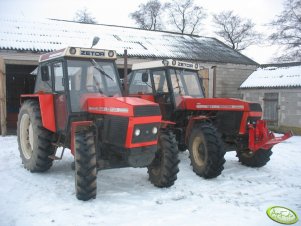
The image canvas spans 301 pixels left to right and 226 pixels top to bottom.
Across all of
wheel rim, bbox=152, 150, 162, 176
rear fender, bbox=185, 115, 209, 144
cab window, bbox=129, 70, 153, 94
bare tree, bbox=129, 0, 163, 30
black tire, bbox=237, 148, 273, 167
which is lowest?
black tire, bbox=237, 148, 273, 167

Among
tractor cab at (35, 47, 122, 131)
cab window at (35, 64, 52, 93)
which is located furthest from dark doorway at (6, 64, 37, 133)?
tractor cab at (35, 47, 122, 131)

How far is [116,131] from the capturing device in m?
4.96

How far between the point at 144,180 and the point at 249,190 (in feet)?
5.91

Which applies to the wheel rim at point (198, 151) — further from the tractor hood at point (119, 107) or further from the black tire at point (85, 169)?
the black tire at point (85, 169)

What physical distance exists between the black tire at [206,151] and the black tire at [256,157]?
1.20 meters

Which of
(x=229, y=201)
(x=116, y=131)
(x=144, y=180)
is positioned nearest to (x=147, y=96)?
(x=144, y=180)

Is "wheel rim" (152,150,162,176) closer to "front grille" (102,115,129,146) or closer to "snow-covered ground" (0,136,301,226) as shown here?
"snow-covered ground" (0,136,301,226)

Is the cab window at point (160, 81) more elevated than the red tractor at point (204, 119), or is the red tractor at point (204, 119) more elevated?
the cab window at point (160, 81)

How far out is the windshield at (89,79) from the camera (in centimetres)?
548

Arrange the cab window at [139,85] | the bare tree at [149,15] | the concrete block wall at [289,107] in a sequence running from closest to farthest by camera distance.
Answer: the cab window at [139,85], the concrete block wall at [289,107], the bare tree at [149,15]

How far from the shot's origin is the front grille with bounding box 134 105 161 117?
4770 millimetres

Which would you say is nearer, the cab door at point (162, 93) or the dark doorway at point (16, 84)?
the cab door at point (162, 93)

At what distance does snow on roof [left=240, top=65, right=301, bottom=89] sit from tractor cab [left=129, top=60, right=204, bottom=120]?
7.62 m

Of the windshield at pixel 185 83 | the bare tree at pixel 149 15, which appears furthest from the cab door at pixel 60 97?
the bare tree at pixel 149 15
